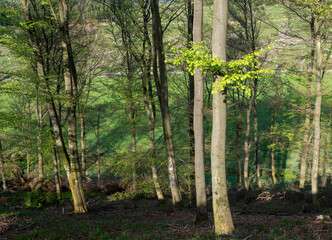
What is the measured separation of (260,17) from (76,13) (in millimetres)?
13846

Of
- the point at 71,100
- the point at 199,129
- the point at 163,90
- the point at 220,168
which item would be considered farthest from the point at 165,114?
the point at 220,168

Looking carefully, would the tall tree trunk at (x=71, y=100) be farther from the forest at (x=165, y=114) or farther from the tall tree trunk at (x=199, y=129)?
the tall tree trunk at (x=199, y=129)

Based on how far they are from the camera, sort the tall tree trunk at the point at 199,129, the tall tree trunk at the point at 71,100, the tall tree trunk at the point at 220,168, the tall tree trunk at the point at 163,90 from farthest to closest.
Result: the tall tree trunk at the point at 163,90, the tall tree trunk at the point at 71,100, the tall tree trunk at the point at 199,129, the tall tree trunk at the point at 220,168

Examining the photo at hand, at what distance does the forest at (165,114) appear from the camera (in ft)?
26.5

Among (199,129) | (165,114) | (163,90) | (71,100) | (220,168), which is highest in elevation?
(163,90)

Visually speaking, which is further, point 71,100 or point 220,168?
point 71,100

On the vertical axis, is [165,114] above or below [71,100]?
below

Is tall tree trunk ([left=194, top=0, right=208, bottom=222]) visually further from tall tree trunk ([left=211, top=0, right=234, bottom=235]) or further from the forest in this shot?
tall tree trunk ([left=211, top=0, right=234, bottom=235])

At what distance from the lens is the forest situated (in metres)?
8.09

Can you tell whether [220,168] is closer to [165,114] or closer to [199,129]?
[199,129]

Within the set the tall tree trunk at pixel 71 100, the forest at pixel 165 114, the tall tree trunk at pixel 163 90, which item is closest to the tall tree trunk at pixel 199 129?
the forest at pixel 165 114

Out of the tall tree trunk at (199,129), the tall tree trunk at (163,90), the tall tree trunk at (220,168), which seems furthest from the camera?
the tall tree trunk at (163,90)

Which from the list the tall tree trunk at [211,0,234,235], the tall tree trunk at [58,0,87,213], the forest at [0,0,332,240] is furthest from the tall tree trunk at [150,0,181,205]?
the tall tree trunk at [211,0,234,235]

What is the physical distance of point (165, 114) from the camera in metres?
14.7
